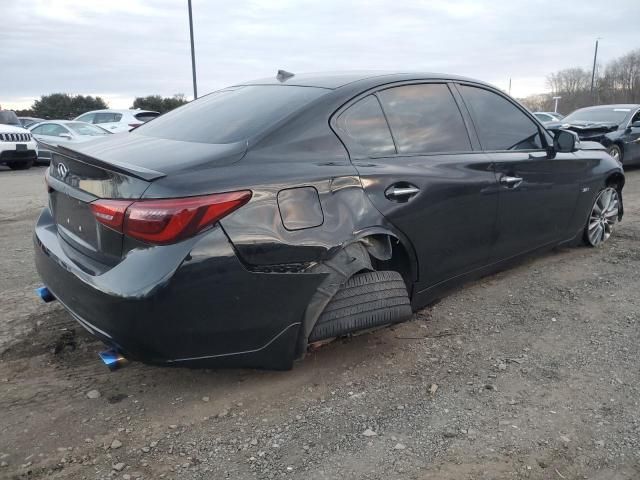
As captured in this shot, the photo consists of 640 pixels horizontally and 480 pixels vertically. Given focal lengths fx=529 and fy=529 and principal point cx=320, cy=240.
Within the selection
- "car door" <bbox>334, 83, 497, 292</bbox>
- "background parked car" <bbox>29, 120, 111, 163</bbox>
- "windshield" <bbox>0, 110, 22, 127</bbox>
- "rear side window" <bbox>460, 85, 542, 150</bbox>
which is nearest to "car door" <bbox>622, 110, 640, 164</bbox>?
"rear side window" <bbox>460, 85, 542, 150</bbox>

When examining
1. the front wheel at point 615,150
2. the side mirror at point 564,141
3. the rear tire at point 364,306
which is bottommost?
the rear tire at point 364,306

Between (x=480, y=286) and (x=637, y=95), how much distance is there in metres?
55.3

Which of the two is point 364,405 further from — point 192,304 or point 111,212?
point 111,212

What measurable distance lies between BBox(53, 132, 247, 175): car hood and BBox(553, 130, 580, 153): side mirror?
272 cm

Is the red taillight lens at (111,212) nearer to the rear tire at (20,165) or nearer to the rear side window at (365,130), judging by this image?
the rear side window at (365,130)

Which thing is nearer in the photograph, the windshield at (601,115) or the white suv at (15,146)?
the windshield at (601,115)

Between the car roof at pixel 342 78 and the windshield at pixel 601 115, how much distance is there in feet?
28.5

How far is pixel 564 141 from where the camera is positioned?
4.05 metres

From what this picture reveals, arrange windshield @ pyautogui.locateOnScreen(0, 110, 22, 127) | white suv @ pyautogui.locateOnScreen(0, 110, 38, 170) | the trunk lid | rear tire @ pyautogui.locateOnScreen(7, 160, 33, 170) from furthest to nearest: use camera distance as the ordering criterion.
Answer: windshield @ pyautogui.locateOnScreen(0, 110, 22, 127) < rear tire @ pyautogui.locateOnScreen(7, 160, 33, 170) < white suv @ pyautogui.locateOnScreen(0, 110, 38, 170) < the trunk lid

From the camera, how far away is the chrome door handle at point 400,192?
9.18 ft

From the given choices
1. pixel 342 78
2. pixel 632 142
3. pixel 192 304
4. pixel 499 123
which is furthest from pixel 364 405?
pixel 632 142

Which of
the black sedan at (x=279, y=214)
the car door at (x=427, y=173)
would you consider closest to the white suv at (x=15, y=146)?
the black sedan at (x=279, y=214)

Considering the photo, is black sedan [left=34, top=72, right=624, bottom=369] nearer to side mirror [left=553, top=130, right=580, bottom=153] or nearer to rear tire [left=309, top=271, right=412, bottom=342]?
rear tire [left=309, top=271, right=412, bottom=342]

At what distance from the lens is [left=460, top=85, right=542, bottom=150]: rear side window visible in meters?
3.55
